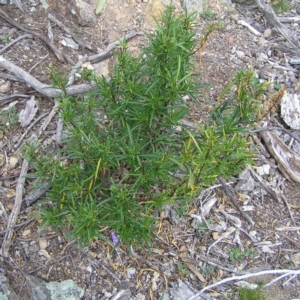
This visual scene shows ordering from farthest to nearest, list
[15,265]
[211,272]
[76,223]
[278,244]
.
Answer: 1. [278,244]
2. [211,272]
3. [15,265]
4. [76,223]

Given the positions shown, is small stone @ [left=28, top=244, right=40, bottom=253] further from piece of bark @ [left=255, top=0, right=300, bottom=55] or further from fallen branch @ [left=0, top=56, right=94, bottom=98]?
piece of bark @ [left=255, top=0, right=300, bottom=55]

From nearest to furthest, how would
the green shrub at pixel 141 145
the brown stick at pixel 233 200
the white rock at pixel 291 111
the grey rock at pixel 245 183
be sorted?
the green shrub at pixel 141 145 < the brown stick at pixel 233 200 < the grey rock at pixel 245 183 < the white rock at pixel 291 111

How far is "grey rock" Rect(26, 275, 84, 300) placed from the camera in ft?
8.77

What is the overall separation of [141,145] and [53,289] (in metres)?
1.15

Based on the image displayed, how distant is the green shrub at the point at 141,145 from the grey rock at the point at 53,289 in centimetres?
39

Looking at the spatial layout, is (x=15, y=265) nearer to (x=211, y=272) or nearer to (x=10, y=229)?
(x=10, y=229)

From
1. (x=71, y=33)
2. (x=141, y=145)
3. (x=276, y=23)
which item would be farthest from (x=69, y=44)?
(x=276, y=23)

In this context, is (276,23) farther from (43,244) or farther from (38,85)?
(43,244)

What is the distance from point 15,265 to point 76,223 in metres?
0.74

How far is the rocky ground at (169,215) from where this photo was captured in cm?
288

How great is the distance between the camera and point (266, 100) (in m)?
3.85

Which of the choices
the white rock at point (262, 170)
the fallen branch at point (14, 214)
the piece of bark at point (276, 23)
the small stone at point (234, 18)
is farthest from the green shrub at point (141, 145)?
the small stone at point (234, 18)

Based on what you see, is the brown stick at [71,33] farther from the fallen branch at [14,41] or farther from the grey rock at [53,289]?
the grey rock at [53,289]

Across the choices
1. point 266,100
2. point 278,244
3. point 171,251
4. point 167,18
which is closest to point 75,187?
point 171,251
